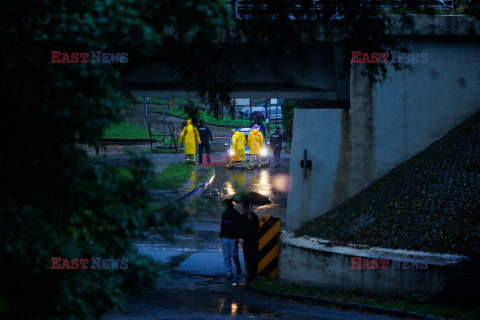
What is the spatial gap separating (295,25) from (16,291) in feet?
20.1

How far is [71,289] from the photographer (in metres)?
5.17

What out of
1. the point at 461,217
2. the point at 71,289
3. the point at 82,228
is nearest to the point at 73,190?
the point at 82,228

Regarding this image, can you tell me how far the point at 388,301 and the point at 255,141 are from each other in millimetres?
20685

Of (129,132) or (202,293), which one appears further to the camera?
(129,132)

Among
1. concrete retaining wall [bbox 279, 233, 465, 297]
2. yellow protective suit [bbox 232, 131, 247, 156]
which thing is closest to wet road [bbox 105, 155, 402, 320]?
concrete retaining wall [bbox 279, 233, 465, 297]

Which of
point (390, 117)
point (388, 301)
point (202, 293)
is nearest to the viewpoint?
point (388, 301)

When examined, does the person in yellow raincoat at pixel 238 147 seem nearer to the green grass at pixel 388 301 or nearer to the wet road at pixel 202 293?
the wet road at pixel 202 293

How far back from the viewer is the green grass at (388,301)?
1049 cm

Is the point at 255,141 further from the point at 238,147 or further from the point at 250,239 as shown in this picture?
the point at 250,239

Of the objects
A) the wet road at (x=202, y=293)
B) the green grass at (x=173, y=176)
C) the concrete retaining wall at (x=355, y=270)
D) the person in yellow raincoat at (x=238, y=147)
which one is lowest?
the wet road at (x=202, y=293)

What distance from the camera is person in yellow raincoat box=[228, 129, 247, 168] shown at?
32031 millimetres

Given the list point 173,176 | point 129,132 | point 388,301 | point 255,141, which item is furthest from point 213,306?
point 129,132

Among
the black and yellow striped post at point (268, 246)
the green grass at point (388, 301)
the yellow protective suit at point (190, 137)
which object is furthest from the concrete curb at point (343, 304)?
the yellow protective suit at point (190, 137)

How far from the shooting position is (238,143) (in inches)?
1266
